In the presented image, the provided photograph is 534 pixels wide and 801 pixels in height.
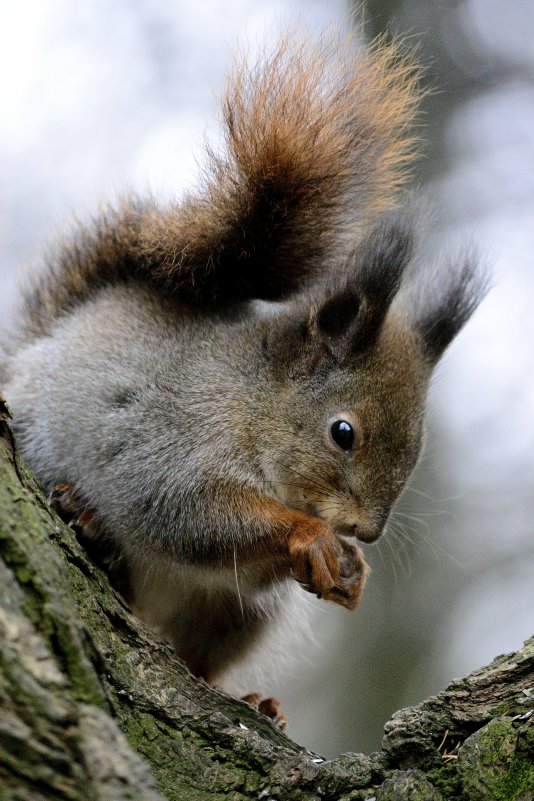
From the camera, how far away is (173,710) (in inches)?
77.7

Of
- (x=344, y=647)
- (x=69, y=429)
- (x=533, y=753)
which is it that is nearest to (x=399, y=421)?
(x=69, y=429)

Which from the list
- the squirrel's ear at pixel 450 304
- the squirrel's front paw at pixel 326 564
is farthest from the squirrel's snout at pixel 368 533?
the squirrel's ear at pixel 450 304

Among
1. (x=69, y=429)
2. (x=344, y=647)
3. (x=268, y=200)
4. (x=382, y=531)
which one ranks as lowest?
(x=344, y=647)

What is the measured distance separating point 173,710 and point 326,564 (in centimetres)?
67

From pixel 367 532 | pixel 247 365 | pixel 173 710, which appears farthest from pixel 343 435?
pixel 173 710

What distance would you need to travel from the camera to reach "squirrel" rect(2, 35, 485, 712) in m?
2.77

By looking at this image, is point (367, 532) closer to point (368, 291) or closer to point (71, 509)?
point (368, 291)

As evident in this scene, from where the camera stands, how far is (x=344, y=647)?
538 centimetres

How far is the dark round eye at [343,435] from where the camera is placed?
112 inches

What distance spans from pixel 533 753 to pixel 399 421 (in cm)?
133

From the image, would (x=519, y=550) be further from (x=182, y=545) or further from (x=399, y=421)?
(x=182, y=545)

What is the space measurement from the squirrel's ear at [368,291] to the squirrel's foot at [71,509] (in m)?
0.98

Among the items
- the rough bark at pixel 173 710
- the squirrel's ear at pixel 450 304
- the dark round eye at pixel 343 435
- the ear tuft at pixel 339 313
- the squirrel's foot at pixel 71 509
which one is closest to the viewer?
the rough bark at pixel 173 710

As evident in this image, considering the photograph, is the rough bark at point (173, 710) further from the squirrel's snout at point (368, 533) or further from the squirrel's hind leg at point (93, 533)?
the squirrel's snout at point (368, 533)
